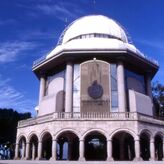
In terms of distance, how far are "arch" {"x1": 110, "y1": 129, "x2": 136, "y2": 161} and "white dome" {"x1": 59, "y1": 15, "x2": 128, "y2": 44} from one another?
1434cm

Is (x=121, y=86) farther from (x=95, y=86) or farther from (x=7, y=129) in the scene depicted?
(x=7, y=129)

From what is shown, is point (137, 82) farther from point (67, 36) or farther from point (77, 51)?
point (67, 36)

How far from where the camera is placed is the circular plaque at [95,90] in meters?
30.4

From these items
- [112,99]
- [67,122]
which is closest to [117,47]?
[112,99]

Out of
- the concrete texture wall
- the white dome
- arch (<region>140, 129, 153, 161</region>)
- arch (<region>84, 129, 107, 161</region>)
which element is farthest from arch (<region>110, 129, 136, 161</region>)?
the white dome

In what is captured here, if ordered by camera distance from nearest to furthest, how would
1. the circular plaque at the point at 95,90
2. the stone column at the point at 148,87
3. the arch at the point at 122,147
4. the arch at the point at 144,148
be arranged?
the arch at the point at 122,147, the circular plaque at the point at 95,90, the arch at the point at 144,148, the stone column at the point at 148,87

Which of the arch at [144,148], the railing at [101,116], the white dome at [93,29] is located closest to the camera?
the railing at [101,116]

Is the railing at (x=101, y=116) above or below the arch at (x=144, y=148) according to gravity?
above

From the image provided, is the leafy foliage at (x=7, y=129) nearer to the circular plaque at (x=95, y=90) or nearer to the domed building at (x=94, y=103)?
the domed building at (x=94, y=103)

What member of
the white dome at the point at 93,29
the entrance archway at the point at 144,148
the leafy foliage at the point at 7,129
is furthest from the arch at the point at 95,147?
the leafy foliage at the point at 7,129

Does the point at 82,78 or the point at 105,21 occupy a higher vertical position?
the point at 105,21

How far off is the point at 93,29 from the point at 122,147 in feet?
54.8

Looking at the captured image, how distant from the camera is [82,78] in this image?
31.3m

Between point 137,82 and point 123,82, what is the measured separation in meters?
3.99
